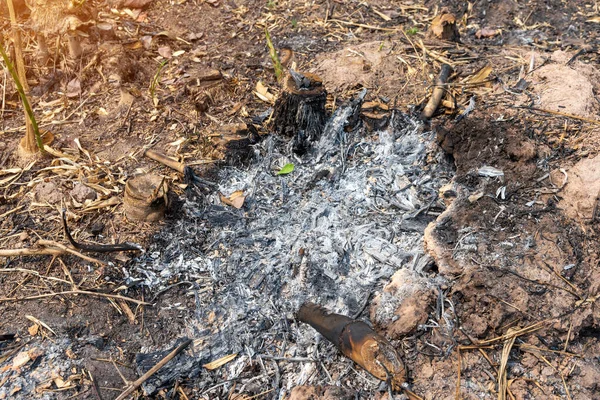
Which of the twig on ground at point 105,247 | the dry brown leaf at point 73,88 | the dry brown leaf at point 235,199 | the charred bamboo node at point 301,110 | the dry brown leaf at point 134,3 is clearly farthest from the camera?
the dry brown leaf at point 134,3

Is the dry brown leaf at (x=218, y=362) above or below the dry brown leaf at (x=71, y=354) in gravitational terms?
below

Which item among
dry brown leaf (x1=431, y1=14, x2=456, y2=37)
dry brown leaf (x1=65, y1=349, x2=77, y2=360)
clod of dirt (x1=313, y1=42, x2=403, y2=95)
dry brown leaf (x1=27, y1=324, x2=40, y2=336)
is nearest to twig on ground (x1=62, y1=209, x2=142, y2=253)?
dry brown leaf (x1=27, y1=324, x2=40, y2=336)

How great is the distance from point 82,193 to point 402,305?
226 cm

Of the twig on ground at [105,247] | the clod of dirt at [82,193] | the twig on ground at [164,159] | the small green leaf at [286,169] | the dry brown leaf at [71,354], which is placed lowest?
→ the dry brown leaf at [71,354]

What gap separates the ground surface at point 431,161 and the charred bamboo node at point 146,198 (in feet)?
0.27

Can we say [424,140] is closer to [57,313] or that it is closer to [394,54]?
[394,54]

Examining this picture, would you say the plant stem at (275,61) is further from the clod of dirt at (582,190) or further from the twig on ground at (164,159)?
the clod of dirt at (582,190)

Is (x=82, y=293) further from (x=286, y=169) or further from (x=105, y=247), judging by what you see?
(x=286, y=169)

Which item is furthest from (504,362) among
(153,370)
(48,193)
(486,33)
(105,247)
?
(486,33)

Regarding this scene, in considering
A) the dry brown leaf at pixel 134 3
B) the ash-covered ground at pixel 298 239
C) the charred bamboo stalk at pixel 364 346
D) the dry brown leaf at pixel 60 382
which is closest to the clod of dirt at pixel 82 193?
the ash-covered ground at pixel 298 239

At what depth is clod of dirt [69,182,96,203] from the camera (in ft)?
10.5

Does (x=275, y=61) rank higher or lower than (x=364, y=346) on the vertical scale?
higher

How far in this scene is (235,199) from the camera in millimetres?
3195

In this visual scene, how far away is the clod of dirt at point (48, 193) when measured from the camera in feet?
10.6
